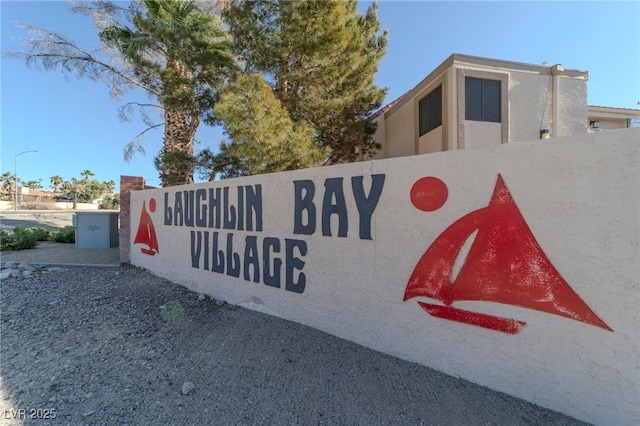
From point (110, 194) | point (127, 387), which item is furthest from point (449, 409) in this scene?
point (110, 194)

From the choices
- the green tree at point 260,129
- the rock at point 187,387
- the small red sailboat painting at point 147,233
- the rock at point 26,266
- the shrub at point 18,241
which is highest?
the green tree at point 260,129

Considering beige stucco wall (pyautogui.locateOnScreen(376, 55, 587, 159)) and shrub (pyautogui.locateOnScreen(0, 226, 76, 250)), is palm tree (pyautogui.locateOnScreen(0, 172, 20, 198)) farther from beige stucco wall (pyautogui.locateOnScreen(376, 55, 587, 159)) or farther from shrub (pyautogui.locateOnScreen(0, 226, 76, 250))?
beige stucco wall (pyautogui.locateOnScreen(376, 55, 587, 159))


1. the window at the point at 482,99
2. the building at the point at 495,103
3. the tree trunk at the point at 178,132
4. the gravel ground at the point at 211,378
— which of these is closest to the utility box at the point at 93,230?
the tree trunk at the point at 178,132

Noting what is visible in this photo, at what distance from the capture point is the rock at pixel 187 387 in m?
2.78

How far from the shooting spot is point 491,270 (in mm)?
2693

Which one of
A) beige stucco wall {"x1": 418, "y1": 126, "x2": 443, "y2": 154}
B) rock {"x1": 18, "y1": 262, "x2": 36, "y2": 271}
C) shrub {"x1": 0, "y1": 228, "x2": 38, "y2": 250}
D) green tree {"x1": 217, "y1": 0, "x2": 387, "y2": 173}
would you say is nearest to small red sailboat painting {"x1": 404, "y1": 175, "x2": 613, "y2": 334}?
green tree {"x1": 217, "y1": 0, "x2": 387, "y2": 173}

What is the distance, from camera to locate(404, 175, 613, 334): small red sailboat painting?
243cm

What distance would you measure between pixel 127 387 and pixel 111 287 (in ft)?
12.9

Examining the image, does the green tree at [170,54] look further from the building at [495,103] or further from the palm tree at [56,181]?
the palm tree at [56,181]

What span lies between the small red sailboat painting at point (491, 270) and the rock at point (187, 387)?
94.4 inches

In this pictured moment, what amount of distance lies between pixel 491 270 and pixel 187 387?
3.16 metres

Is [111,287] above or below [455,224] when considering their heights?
below

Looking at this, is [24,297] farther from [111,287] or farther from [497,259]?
[497,259]

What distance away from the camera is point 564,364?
2.40 meters
